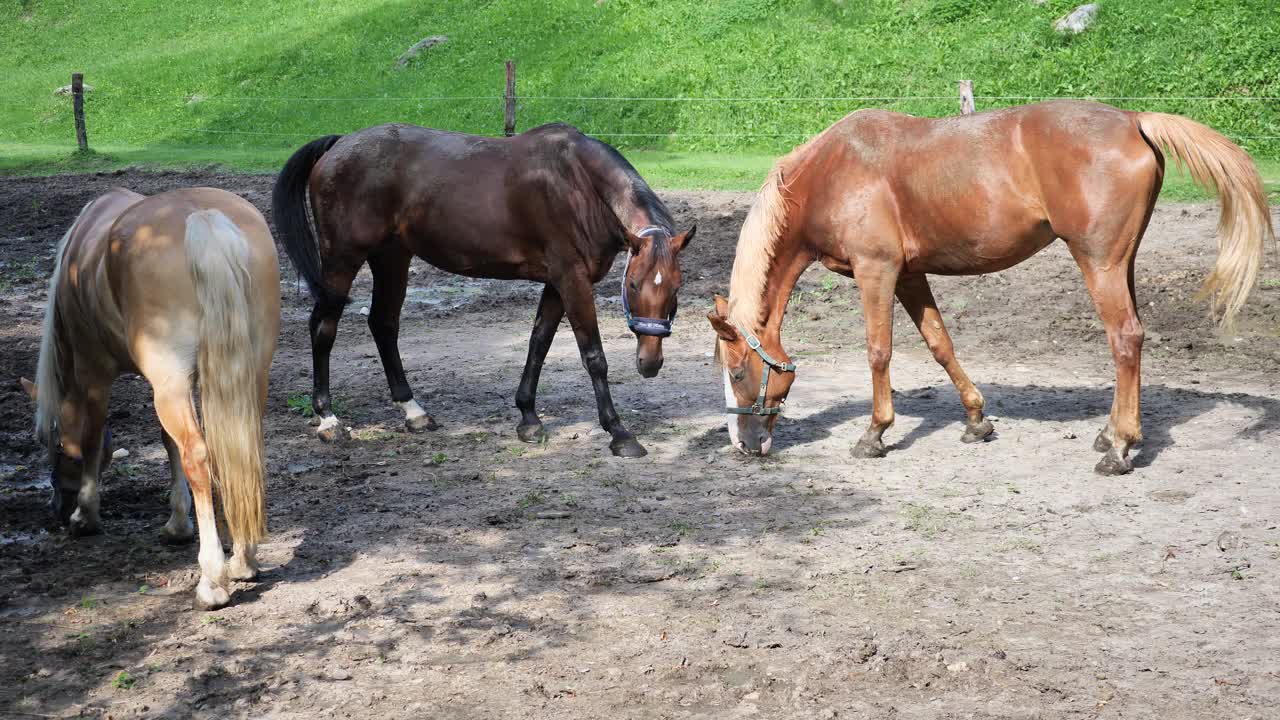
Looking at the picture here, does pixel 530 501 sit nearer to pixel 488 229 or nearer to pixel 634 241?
pixel 634 241

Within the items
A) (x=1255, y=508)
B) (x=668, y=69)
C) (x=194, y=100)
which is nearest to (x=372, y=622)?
(x=1255, y=508)

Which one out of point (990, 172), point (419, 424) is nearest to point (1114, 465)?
point (990, 172)

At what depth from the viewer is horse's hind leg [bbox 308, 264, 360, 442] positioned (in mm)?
6945

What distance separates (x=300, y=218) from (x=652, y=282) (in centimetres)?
254

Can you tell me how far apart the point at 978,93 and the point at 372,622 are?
48.6ft

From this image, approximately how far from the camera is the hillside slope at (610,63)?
16.5 m

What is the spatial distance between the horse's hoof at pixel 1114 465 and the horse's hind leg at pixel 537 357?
10.2 ft

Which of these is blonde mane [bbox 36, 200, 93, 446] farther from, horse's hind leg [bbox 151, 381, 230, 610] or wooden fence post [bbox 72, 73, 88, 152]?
wooden fence post [bbox 72, 73, 88, 152]

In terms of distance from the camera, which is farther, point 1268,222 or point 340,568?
point 1268,222

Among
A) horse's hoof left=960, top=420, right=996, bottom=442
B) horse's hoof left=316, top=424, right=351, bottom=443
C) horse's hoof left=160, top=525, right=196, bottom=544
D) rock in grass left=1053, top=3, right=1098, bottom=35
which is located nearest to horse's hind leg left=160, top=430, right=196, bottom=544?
horse's hoof left=160, top=525, right=196, bottom=544

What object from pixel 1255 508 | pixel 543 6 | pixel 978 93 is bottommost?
pixel 1255 508

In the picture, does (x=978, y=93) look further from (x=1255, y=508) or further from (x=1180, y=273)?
(x=1255, y=508)

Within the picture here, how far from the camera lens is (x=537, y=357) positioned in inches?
277

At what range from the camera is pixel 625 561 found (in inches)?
197
